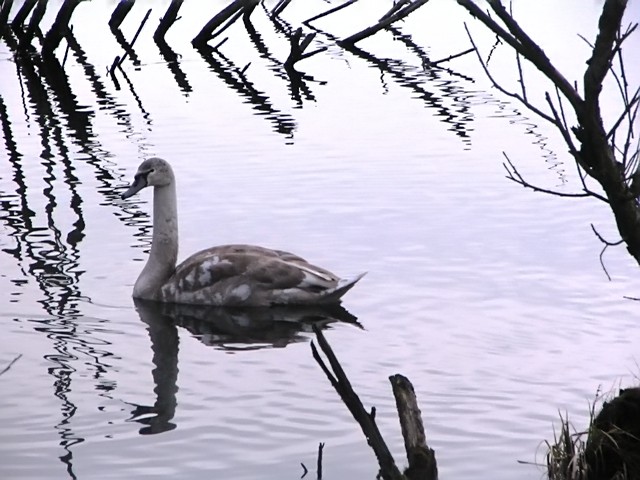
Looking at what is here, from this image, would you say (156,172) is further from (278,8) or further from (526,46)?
(278,8)

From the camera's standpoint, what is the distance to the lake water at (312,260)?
7988 mm

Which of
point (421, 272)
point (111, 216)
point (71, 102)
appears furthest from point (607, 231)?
point (71, 102)

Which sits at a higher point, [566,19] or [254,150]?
[566,19]

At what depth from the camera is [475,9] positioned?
434 centimetres

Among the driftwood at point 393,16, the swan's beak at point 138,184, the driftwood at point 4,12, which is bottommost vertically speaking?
the swan's beak at point 138,184

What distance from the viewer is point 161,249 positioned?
39.4ft

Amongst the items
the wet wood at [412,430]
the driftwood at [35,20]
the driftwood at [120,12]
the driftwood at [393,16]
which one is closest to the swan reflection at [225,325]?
the wet wood at [412,430]

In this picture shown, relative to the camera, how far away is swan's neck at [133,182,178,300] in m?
11.6

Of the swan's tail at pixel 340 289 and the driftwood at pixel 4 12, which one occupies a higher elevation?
the driftwood at pixel 4 12

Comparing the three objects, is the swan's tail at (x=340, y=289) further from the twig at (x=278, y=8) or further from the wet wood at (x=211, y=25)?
the twig at (x=278, y=8)

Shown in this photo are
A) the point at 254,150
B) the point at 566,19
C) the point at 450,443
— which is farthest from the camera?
the point at 566,19

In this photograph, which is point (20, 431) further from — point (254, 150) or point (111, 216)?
point (254, 150)

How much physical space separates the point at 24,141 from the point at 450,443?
13.1 meters

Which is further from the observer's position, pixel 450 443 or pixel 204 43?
pixel 204 43
